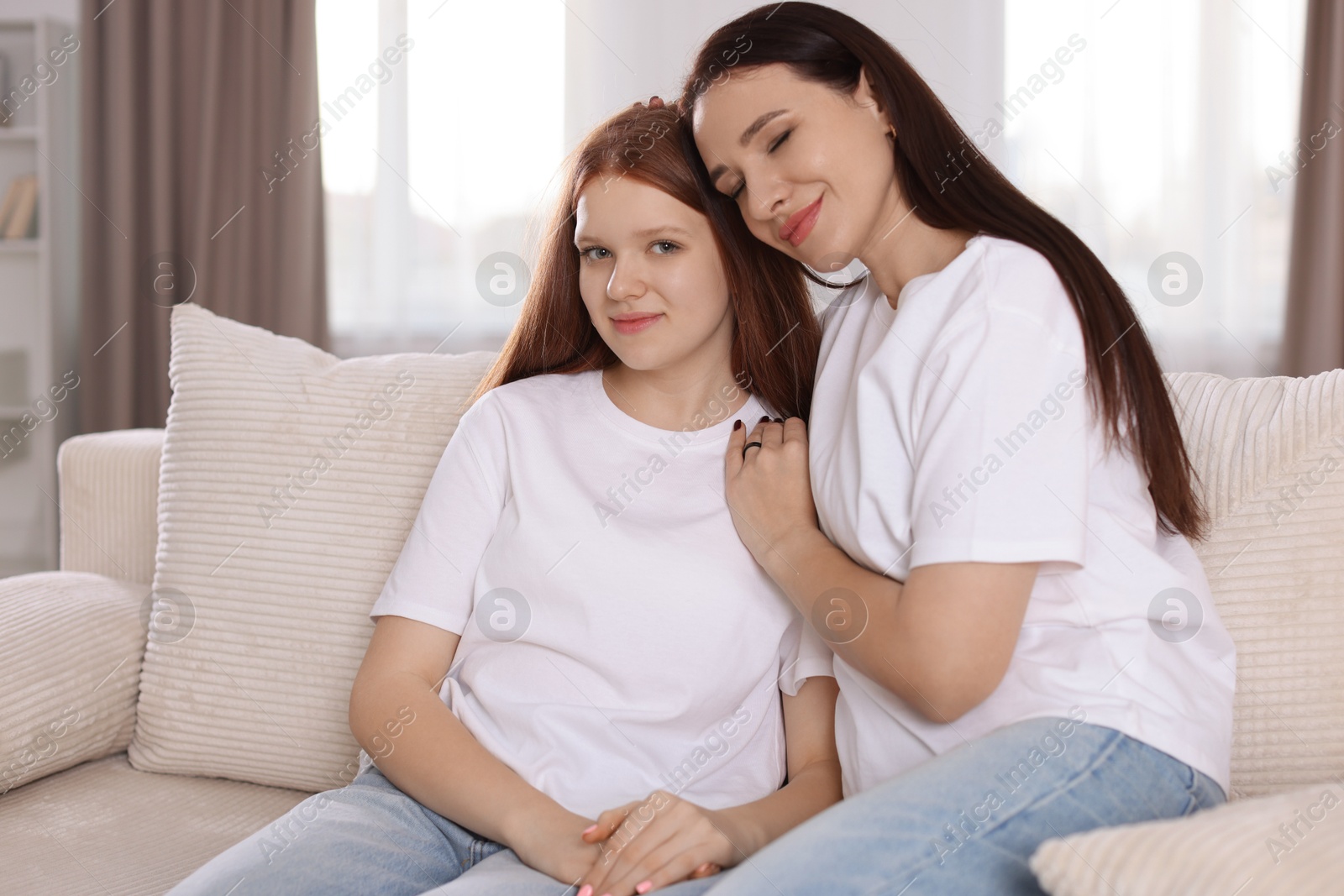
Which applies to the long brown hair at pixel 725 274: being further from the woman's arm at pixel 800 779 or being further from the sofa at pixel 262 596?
the woman's arm at pixel 800 779

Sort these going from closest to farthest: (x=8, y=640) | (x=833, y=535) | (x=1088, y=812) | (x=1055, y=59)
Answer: (x=1088, y=812) < (x=833, y=535) < (x=8, y=640) < (x=1055, y=59)

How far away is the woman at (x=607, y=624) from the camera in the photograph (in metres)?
1.02

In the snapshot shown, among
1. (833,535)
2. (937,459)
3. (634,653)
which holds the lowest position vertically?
(634,653)

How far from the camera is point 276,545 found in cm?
136

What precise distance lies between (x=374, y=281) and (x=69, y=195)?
1054 mm

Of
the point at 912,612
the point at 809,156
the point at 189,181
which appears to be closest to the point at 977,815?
the point at 912,612

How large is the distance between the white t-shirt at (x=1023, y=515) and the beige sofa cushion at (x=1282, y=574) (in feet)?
0.32

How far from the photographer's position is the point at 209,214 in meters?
3.55

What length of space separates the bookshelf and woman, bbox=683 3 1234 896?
3.16m

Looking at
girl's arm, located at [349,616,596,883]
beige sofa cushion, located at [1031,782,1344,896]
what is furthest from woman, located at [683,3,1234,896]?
girl's arm, located at [349,616,596,883]

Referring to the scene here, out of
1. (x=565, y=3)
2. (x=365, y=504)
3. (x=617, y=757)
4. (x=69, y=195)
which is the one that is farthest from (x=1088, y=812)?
(x=69, y=195)

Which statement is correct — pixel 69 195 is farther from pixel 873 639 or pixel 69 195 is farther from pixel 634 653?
pixel 873 639

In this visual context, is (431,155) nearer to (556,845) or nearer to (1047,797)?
(556,845)

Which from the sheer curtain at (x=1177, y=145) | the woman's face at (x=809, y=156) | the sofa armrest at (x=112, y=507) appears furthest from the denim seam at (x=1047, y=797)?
the sheer curtain at (x=1177, y=145)
